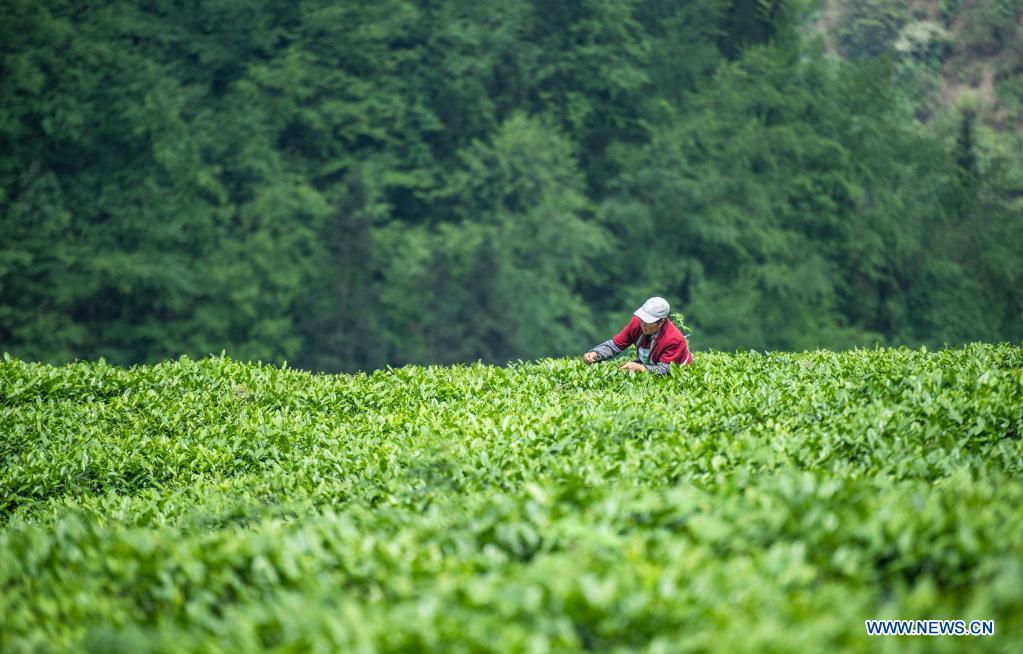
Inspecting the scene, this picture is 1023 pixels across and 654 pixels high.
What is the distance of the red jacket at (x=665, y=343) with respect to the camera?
11703 millimetres

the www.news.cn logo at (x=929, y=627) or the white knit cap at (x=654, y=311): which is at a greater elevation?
the www.news.cn logo at (x=929, y=627)

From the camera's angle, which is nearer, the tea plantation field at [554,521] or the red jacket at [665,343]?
the tea plantation field at [554,521]

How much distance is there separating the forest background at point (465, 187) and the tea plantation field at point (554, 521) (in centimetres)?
3333

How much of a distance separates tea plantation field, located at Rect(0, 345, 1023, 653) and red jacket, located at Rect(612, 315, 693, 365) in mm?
432

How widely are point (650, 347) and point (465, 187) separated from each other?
139 feet

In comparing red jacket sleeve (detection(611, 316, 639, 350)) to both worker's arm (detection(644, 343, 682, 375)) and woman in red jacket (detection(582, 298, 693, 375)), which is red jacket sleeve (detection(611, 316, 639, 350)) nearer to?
woman in red jacket (detection(582, 298, 693, 375))

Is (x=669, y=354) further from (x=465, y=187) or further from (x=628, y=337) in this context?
(x=465, y=187)

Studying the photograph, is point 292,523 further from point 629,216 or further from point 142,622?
point 629,216

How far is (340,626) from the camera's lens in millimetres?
4270

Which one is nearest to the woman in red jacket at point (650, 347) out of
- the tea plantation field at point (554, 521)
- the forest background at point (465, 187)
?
the tea plantation field at point (554, 521)

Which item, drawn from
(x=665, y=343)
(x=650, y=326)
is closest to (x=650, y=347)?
(x=665, y=343)

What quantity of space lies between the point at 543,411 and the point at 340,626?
5.85 metres

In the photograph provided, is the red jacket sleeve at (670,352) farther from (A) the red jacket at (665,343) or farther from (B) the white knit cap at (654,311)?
(B) the white knit cap at (654,311)

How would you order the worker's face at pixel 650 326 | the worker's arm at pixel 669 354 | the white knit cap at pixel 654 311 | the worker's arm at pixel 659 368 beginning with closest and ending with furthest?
the white knit cap at pixel 654 311 < the worker's face at pixel 650 326 < the worker's arm at pixel 659 368 < the worker's arm at pixel 669 354
